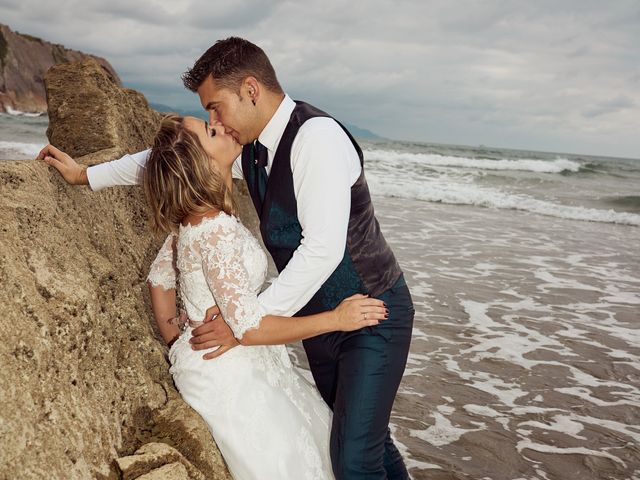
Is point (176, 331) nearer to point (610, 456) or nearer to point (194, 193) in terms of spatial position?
point (194, 193)

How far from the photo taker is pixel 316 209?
102 inches

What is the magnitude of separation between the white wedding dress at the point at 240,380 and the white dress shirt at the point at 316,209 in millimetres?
159

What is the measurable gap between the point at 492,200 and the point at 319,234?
18.9 meters

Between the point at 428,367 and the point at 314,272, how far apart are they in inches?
135

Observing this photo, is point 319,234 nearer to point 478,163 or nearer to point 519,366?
point 519,366

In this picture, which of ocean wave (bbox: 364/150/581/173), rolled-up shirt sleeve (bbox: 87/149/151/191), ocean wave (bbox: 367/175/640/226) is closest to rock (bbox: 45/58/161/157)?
rolled-up shirt sleeve (bbox: 87/149/151/191)

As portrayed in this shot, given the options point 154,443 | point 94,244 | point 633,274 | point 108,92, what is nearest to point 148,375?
point 154,443

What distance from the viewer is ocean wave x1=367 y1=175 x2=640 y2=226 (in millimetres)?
18422

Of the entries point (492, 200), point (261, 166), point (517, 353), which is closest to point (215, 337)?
point (261, 166)

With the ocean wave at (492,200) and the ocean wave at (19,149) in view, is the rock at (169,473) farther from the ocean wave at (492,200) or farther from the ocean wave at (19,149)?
the ocean wave at (19,149)

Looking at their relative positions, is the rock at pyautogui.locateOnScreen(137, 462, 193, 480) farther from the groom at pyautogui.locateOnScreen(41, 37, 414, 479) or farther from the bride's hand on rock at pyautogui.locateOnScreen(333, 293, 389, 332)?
the bride's hand on rock at pyautogui.locateOnScreen(333, 293, 389, 332)

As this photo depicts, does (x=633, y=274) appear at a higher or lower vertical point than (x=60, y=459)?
lower

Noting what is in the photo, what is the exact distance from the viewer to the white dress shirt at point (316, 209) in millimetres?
2576

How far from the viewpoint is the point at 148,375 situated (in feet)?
9.07
